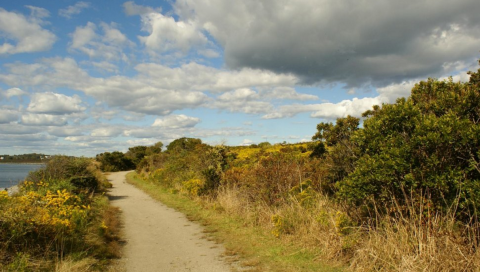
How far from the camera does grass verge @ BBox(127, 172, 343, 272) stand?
6133mm

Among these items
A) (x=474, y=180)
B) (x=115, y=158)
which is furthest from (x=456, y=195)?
(x=115, y=158)

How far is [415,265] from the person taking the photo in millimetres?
4602

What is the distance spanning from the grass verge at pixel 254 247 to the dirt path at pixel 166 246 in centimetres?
40

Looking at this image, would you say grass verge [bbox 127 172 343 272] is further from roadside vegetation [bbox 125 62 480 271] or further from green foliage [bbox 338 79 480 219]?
green foliage [bbox 338 79 480 219]

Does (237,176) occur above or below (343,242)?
above

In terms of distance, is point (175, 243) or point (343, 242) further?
point (175, 243)

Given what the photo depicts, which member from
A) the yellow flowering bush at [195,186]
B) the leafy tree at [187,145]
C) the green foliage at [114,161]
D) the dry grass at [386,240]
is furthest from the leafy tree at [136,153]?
the dry grass at [386,240]

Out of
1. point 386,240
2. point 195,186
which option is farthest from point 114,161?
point 386,240

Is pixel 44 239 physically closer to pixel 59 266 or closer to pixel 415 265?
pixel 59 266

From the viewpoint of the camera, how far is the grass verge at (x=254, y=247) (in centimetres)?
613

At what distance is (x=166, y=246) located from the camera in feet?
26.4

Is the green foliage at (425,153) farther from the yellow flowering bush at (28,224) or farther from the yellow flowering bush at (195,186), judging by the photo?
the yellow flowering bush at (195,186)

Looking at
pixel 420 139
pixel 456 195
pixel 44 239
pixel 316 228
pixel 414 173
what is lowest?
pixel 316 228

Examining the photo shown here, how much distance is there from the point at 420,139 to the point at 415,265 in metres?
1.88
